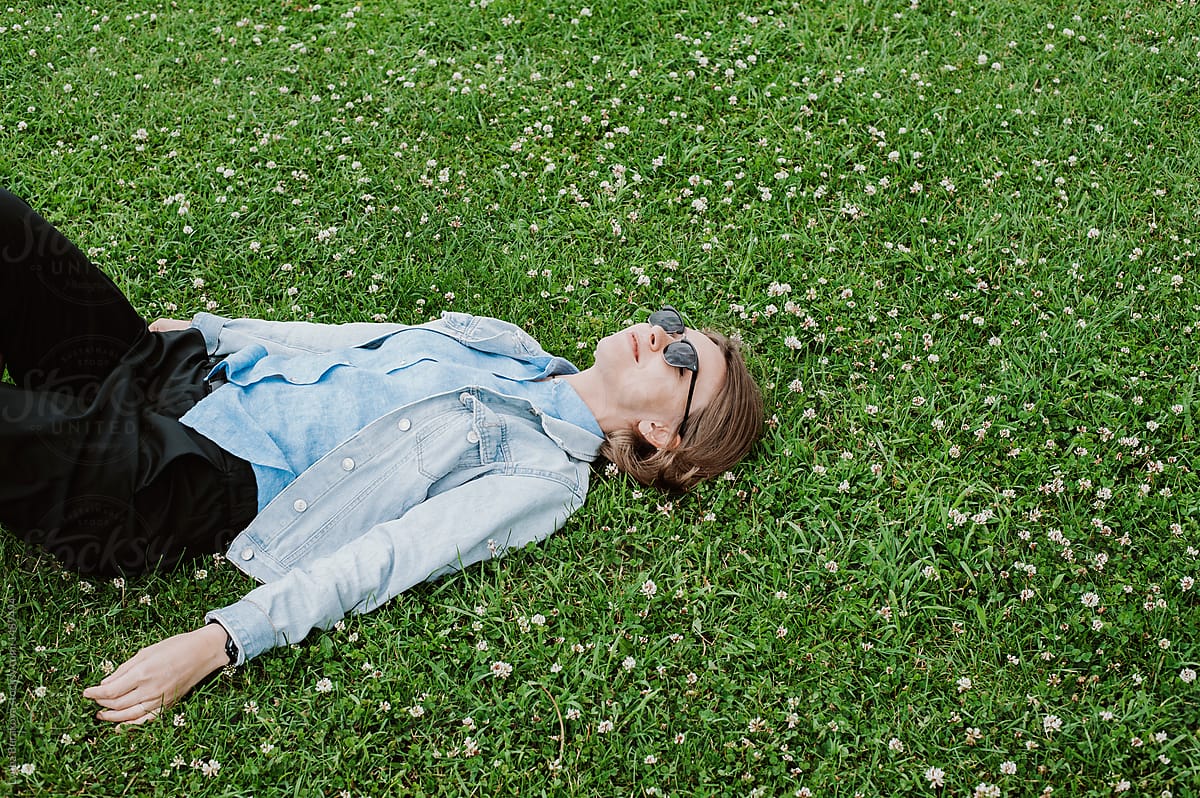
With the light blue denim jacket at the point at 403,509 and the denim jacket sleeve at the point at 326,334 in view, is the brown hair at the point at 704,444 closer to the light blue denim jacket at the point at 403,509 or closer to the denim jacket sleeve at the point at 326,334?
the light blue denim jacket at the point at 403,509

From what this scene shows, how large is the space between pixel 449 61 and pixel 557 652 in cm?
430

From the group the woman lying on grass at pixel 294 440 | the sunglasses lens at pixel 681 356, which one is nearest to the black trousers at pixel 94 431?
the woman lying on grass at pixel 294 440

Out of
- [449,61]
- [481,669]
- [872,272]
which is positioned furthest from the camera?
[449,61]

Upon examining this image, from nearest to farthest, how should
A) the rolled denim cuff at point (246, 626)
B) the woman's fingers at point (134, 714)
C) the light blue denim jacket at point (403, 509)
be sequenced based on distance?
the woman's fingers at point (134, 714)
the rolled denim cuff at point (246, 626)
the light blue denim jacket at point (403, 509)

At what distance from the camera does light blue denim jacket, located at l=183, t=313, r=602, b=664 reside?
12.1ft

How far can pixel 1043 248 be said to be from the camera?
544 centimetres

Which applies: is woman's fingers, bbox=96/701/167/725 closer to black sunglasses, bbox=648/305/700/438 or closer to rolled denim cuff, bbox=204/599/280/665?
rolled denim cuff, bbox=204/599/280/665

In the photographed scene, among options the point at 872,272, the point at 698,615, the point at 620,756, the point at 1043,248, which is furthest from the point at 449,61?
the point at 620,756

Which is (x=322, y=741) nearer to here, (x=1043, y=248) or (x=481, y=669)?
(x=481, y=669)

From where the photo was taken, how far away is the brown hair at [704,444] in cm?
431

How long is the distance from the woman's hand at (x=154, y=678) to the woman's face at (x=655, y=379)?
182 centimetres

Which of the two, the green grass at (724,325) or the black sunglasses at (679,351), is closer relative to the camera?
the green grass at (724,325)

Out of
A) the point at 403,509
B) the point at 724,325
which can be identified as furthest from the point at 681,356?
the point at 403,509

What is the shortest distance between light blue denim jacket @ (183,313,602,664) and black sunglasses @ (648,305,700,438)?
431mm
